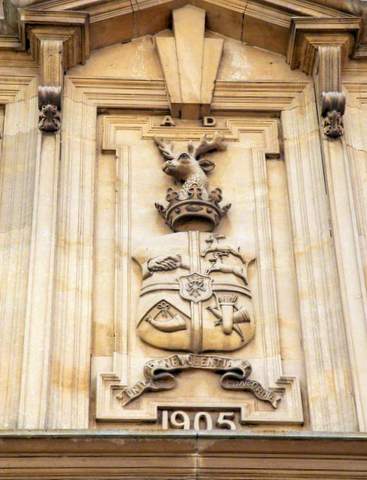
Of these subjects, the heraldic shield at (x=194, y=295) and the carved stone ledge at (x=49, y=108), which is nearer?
the heraldic shield at (x=194, y=295)

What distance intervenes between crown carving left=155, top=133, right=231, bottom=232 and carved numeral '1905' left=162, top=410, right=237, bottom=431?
1.66 m

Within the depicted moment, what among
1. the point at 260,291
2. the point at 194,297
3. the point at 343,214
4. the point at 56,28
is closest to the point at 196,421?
the point at 194,297

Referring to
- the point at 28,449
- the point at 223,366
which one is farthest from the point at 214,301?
the point at 28,449

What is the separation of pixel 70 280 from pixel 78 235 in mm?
436

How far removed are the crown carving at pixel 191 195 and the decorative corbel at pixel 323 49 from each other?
3.58 ft

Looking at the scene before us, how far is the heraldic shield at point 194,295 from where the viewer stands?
10.1 metres

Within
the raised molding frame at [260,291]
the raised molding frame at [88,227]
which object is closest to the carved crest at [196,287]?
the raised molding frame at [260,291]

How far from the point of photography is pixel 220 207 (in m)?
10.9

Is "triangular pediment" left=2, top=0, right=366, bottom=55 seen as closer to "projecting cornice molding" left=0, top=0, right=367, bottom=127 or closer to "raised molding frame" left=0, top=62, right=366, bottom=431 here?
"projecting cornice molding" left=0, top=0, right=367, bottom=127

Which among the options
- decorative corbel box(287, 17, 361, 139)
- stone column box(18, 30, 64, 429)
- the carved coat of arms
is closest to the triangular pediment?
decorative corbel box(287, 17, 361, 139)

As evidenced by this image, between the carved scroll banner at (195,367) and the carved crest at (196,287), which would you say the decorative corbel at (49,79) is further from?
the carved scroll banner at (195,367)

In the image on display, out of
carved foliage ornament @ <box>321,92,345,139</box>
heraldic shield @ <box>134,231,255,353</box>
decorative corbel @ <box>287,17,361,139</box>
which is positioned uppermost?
decorative corbel @ <box>287,17,361,139</box>

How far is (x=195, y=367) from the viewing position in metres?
10.0

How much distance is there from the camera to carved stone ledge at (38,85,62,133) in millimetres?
11219
